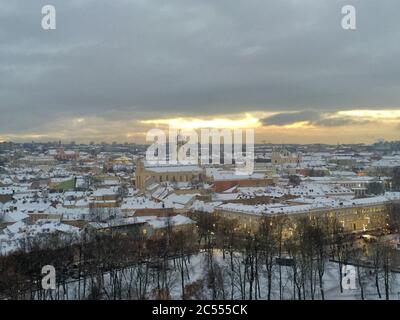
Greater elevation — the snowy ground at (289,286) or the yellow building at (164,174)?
the yellow building at (164,174)

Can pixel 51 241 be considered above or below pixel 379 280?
above

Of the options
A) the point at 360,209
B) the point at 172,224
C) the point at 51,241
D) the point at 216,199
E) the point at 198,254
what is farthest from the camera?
the point at 216,199

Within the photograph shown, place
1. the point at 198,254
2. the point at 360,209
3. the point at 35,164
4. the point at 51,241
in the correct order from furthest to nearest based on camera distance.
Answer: the point at 35,164 < the point at 360,209 < the point at 198,254 < the point at 51,241

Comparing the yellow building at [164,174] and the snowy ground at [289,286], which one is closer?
the snowy ground at [289,286]

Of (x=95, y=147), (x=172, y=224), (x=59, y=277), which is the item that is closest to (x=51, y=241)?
(x=59, y=277)

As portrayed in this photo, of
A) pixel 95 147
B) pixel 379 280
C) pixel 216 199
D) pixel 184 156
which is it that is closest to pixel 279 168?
pixel 184 156

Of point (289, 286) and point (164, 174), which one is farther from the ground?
point (164, 174)

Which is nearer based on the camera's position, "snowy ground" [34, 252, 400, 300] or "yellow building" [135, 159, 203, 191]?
"snowy ground" [34, 252, 400, 300]

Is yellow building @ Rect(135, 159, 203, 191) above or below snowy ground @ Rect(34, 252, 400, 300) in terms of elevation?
above

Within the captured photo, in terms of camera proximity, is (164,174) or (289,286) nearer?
(289,286)

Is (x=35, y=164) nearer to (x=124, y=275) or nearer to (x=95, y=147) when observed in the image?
(x=95, y=147)

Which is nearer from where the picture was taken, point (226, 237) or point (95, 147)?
point (226, 237)
